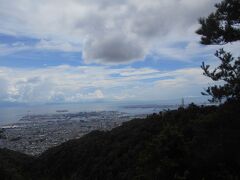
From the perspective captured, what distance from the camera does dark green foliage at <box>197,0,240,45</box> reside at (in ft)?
39.9

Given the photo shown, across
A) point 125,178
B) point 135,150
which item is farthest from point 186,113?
point 125,178

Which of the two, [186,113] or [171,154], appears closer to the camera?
[171,154]

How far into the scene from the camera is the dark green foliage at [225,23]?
1216cm

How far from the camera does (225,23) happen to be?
40.9 ft

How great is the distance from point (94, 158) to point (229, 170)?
13.0 metres

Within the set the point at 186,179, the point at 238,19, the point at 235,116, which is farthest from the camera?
the point at 238,19

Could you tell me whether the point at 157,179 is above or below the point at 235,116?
below

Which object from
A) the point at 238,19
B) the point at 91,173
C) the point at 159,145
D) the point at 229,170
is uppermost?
the point at 238,19

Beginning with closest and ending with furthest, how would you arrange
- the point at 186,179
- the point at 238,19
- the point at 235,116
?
1. the point at 186,179
2. the point at 235,116
3. the point at 238,19

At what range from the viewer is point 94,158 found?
22.8 metres

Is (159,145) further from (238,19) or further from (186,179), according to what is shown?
(238,19)

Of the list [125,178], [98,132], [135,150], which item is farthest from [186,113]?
[98,132]

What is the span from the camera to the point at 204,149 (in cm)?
1135

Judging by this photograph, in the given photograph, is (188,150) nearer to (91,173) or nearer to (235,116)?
(235,116)
